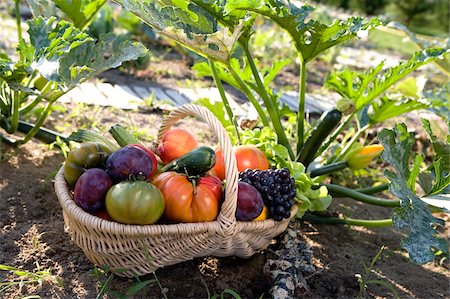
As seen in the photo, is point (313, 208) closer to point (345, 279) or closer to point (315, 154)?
point (345, 279)

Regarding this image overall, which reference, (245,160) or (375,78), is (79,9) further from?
(375,78)

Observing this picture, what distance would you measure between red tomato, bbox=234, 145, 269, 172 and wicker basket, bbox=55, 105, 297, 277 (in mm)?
270

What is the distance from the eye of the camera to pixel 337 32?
2109 mm

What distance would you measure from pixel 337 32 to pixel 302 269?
89 cm

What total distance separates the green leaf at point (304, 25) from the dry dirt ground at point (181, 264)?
0.77 meters

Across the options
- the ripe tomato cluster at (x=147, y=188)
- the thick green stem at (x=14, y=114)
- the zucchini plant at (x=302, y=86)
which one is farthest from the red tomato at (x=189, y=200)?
the thick green stem at (x=14, y=114)

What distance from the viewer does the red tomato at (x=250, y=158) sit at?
81.4 inches

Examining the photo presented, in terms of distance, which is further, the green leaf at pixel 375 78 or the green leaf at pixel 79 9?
the green leaf at pixel 79 9

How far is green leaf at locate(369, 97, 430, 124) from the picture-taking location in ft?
8.32

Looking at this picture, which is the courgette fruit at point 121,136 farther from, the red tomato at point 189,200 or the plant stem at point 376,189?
the plant stem at point 376,189

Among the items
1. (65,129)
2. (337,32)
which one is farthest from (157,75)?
(337,32)

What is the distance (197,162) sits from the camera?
1.88 m

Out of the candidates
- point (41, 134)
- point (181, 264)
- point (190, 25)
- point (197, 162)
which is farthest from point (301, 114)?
point (41, 134)

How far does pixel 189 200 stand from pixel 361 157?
1.06m
